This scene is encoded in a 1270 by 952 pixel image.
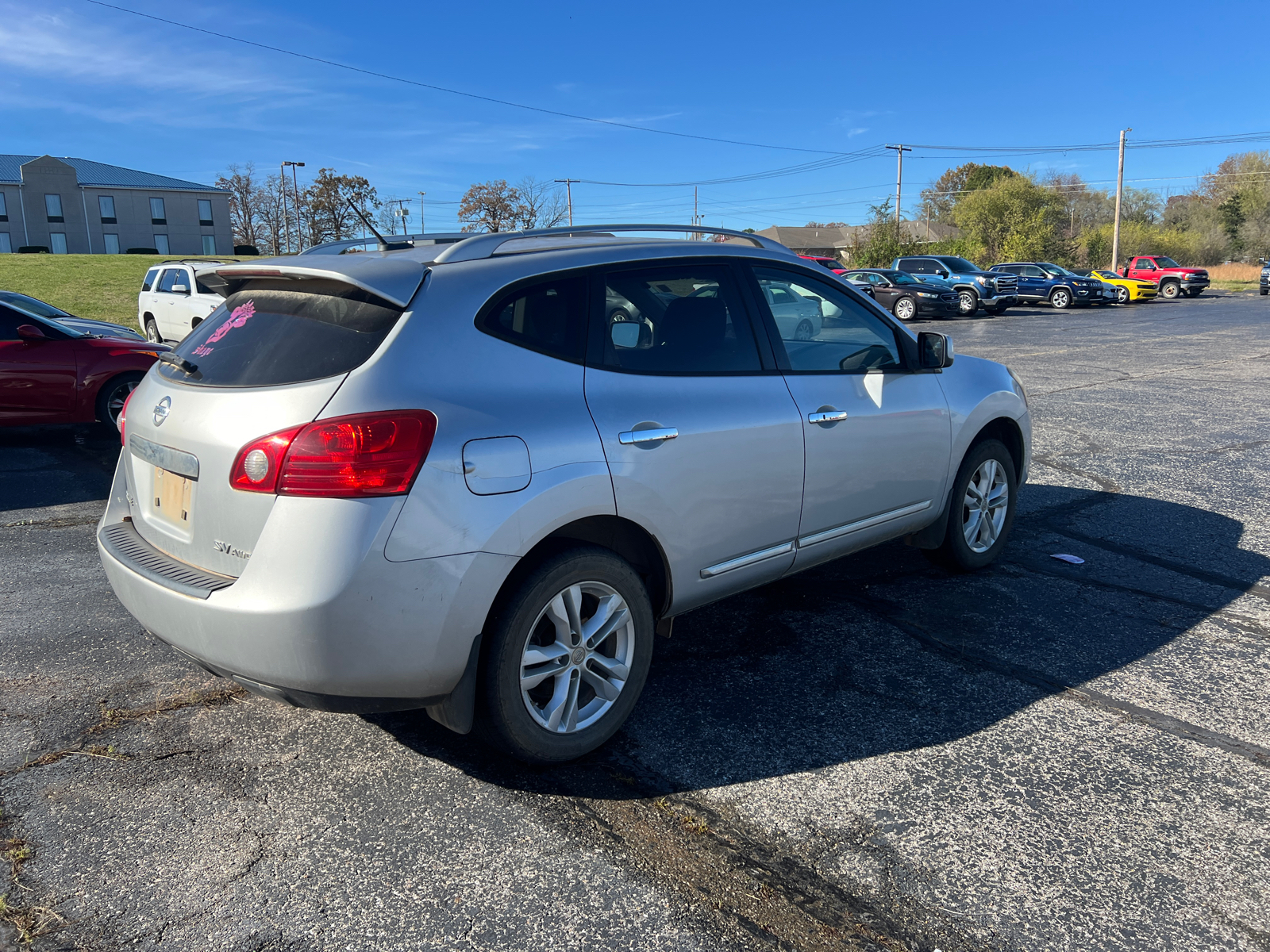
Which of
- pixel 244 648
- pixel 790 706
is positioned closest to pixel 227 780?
pixel 244 648

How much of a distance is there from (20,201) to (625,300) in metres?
92.3

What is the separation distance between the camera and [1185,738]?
335 centimetres

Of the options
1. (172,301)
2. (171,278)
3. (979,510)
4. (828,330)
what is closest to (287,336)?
(828,330)

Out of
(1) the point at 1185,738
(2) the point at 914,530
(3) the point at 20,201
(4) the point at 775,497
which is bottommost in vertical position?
(1) the point at 1185,738

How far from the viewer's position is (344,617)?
2598 millimetres

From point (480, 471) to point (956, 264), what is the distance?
3358 cm

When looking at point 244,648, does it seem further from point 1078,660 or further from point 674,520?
point 1078,660

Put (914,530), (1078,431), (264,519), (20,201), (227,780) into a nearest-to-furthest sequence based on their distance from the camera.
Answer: (264,519) → (227,780) → (914,530) → (1078,431) → (20,201)

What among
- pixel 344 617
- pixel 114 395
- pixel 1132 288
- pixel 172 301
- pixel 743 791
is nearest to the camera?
pixel 344 617

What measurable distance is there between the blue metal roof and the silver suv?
89.1 m

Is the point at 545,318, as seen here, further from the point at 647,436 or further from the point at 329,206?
the point at 329,206

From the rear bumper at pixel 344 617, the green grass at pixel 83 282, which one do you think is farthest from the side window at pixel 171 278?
the rear bumper at pixel 344 617

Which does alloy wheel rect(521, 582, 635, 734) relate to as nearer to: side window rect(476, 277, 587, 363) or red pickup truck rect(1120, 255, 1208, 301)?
side window rect(476, 277, 587, 363)

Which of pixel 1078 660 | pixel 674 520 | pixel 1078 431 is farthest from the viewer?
pixel 1078 431
